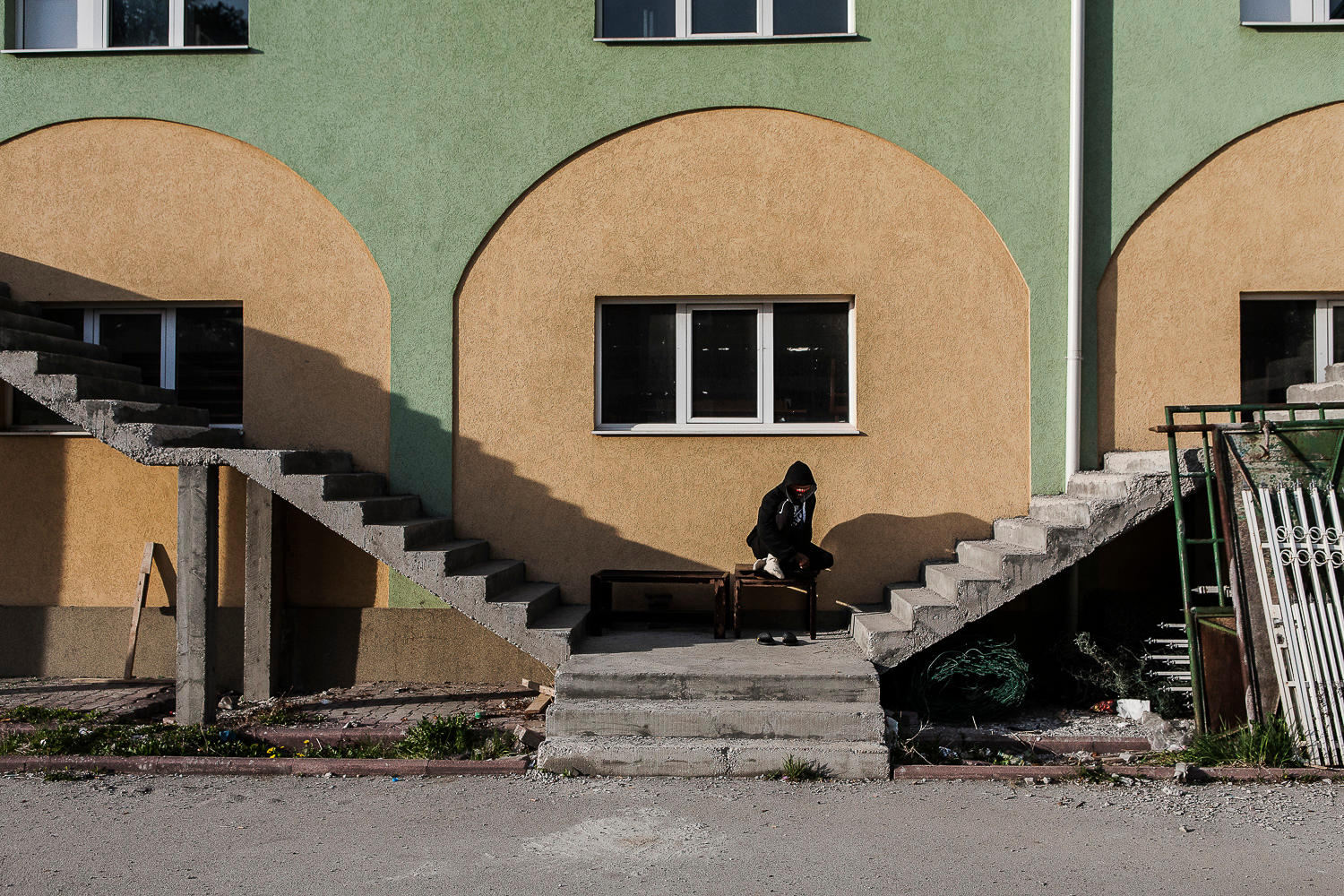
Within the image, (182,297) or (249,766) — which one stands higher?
(182,297)

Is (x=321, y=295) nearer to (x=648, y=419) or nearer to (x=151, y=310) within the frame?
Result: (x=151, y=310)

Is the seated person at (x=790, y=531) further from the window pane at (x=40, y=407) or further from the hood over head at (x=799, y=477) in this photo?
the window pane at (x=40, y=407)

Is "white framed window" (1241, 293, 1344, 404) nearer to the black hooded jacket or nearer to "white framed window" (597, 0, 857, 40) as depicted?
the black hooded jacket

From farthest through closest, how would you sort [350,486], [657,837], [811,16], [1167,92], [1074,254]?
[811,16]
[1167,92]
[1074,254]
[350,486]
[657,837]

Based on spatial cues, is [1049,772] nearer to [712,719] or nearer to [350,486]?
[712,719]

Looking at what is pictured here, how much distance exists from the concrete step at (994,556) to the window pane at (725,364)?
1.97 meters

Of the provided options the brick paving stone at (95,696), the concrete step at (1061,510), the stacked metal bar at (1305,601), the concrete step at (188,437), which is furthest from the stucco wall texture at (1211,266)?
the brick paving stone at (95,696)

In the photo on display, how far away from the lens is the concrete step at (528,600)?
238 inches

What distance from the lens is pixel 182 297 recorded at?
24.3 feet

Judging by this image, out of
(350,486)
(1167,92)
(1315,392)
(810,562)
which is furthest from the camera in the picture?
(1167,92)

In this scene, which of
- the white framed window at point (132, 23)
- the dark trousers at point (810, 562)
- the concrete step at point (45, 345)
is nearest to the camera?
the concrete step at point (45, 345)

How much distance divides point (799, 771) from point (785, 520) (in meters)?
1.86

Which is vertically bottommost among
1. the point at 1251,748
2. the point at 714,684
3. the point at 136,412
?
the point at 1251,748

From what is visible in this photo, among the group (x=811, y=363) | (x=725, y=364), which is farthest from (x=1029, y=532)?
(x=725, y=364)
